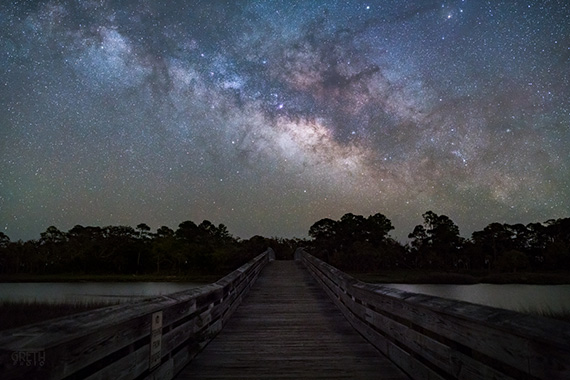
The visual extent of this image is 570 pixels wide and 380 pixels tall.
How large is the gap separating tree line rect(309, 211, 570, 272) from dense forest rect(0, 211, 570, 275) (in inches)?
8.5

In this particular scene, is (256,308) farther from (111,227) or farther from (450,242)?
(111,227)

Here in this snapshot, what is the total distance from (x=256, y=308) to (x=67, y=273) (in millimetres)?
109507

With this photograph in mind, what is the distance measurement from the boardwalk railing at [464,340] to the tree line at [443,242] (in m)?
89.5

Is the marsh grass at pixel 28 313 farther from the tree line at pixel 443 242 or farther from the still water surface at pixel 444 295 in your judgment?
the tree line at pixel 443 242

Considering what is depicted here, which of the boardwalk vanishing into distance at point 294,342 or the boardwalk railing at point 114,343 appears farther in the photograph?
the boardwalk vanishing into distance at point 294,342

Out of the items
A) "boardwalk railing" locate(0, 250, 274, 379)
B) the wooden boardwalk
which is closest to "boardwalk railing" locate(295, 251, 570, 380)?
the wooden boardwalk

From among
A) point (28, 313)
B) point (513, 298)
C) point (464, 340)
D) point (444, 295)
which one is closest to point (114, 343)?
point (464, 340)

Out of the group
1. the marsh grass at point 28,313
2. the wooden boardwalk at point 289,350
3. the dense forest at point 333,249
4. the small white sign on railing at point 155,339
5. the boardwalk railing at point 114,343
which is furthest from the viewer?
the dense forest at point 333,249

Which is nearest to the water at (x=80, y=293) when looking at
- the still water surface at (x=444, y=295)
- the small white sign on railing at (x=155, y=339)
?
the still water surface at (x=444, y=295)

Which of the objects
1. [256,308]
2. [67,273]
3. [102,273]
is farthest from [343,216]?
[256,308]

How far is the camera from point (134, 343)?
3.24 m

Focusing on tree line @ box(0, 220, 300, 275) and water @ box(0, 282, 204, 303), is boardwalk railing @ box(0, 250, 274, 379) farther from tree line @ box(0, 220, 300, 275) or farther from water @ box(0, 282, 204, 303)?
tree line @ box(0, 220, 300, 275)

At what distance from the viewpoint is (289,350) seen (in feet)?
18.1

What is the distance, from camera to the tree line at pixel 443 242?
96.8m
